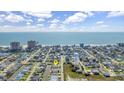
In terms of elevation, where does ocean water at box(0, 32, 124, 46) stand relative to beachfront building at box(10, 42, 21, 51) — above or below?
above

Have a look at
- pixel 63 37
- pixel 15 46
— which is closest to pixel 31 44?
pixel 15 46

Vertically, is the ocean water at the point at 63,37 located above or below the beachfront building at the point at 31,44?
above

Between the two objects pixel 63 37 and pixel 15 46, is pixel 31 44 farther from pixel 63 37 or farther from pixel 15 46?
pixel 63 37

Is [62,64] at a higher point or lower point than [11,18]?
lower

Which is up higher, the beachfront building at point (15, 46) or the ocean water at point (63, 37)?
the ocean water at point (63, 37)
